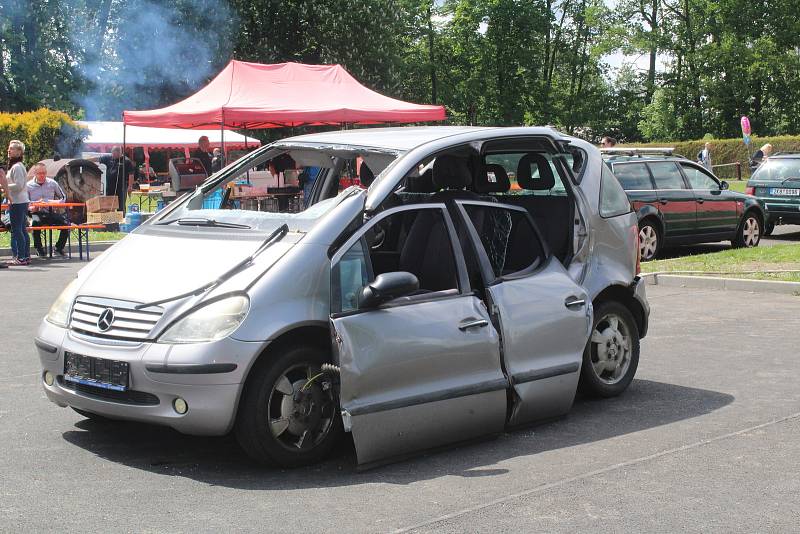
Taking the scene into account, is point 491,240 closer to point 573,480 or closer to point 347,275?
point 347,275

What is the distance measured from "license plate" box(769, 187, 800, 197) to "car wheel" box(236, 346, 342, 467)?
16525 mm

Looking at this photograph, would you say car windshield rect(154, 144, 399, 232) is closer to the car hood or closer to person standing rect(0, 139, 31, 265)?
the car hood

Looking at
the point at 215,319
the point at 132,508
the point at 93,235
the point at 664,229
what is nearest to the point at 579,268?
the point at 215,319

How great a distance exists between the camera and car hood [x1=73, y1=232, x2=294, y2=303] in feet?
18.0

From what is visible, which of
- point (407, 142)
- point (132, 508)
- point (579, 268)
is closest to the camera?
point (132, 508)

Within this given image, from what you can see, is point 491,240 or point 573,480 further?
point 491,240

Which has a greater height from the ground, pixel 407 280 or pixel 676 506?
pixel 407 280

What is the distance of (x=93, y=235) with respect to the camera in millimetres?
21703

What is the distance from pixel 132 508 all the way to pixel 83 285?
1.49 meters

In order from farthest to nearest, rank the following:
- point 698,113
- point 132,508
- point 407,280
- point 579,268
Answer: point 698,113 → point 579,268 → point 407,280 → point 132,508

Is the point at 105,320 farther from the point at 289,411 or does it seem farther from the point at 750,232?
the point at 750,232

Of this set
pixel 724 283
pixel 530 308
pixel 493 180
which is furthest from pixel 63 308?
pixel 724 283

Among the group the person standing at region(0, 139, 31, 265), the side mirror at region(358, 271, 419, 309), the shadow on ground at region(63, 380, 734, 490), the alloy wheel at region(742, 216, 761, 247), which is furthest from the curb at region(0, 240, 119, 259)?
the side mirror at region(358, 271, 419, 309)

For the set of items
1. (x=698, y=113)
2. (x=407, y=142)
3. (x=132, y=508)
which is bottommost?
(x=132, y=508)
